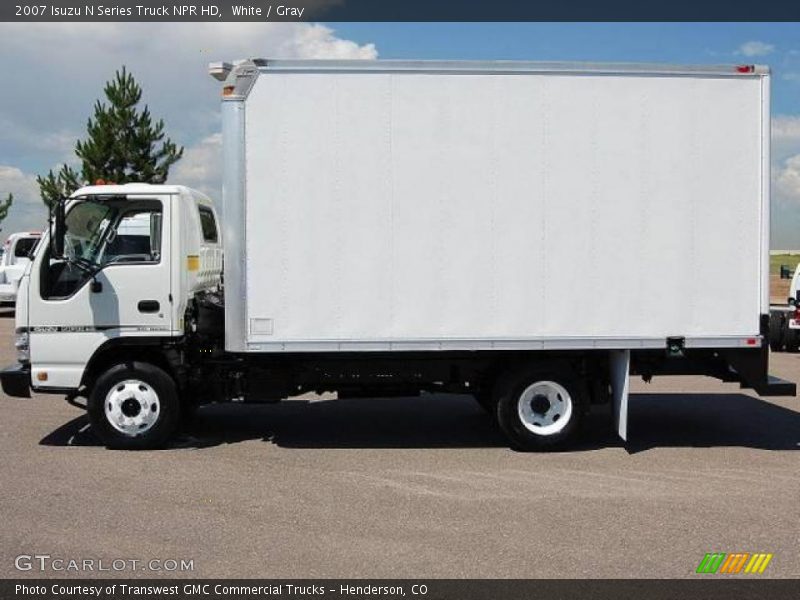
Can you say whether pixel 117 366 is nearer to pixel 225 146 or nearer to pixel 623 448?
pixel 225 146

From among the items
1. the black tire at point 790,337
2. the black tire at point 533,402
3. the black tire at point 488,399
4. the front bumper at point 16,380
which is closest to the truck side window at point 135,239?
the front bumper at point 16,380

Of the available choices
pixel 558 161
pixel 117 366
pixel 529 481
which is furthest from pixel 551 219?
pixel 117 366

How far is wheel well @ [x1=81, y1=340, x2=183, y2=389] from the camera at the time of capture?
778 cm

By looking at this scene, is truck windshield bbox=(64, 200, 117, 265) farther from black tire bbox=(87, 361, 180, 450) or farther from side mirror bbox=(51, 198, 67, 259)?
black tire bbox=(87, 361, 180, 450)

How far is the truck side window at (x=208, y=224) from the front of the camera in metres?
8.32

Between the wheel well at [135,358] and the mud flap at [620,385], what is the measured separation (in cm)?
405

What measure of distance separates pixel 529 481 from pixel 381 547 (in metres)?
2.01

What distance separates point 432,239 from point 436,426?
98.5 inches

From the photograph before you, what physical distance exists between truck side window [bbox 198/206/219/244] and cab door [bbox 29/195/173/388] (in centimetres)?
65

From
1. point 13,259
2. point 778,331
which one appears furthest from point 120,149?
point 778,331

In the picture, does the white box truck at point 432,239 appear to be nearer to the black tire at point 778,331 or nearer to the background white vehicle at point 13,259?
the black tire at point 778,331

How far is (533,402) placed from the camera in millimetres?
7867

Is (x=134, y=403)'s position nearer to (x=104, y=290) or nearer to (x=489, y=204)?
(x=104, y=290)

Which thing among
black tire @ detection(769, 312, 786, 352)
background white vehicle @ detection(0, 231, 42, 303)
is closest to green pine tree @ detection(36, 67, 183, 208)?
background white vehicle @ detection(0, 231, 42, 303)
